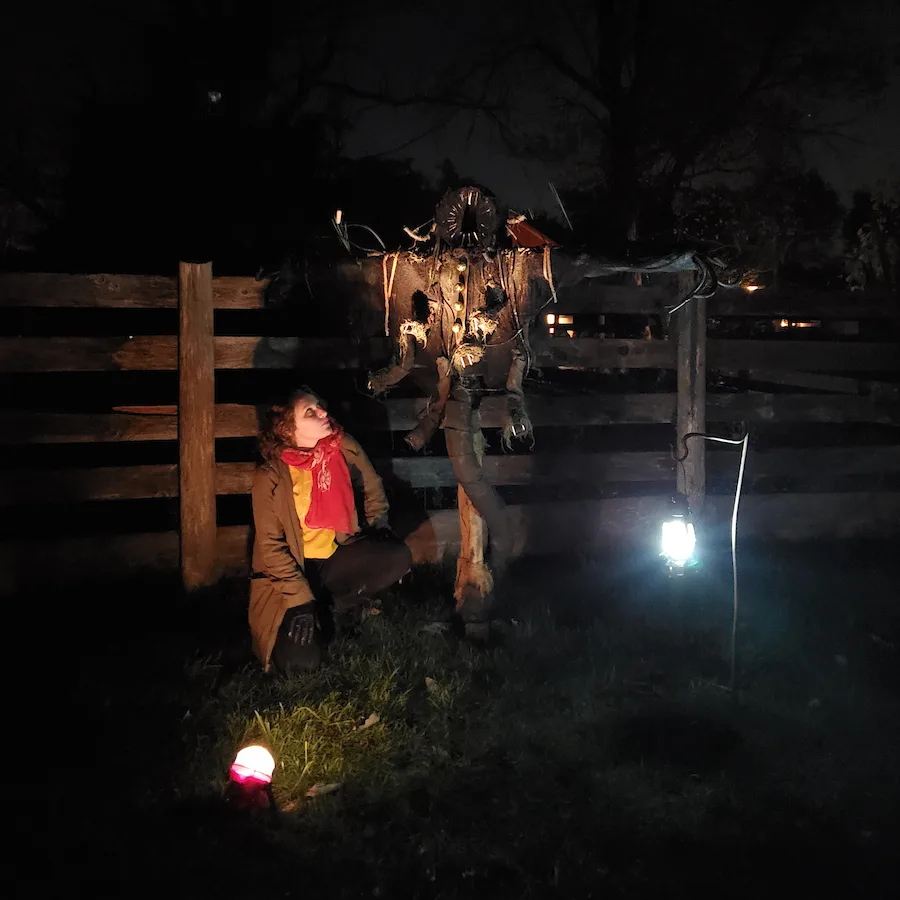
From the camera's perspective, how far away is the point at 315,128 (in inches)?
450

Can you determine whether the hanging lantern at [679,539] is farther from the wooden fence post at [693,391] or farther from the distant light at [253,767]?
the distant light at [253,767]

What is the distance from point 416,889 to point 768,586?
3915 mm

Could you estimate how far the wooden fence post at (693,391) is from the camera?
6.78 m

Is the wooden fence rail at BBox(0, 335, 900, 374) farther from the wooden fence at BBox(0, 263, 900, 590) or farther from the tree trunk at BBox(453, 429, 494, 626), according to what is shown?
the tree trunk at BBox(453, 429, 494, 626)

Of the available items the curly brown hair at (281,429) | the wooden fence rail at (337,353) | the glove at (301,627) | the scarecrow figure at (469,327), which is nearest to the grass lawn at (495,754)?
the glove at (301,627)

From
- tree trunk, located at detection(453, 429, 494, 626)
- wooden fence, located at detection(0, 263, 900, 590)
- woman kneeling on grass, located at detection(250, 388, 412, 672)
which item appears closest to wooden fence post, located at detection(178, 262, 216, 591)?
wooden fence, located at detection(0, 263, 900, 590)

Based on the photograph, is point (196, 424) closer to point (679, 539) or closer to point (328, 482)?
point (328, 482)

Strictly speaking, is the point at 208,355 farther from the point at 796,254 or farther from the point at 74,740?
the point at 796,254

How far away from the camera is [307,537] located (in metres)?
5.13

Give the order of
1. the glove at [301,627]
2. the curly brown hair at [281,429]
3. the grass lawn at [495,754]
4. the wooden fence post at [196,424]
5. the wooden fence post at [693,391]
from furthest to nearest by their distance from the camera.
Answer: the wooden fence post at [693,391] < the wooden fence post at [196,424] < the curly brown hair at [281,429] < the glove at [301,627] < the grass lawn at [495,754]

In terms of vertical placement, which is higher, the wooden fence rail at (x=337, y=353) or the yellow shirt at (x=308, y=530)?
the wooden fence rail at (x=337, y=353)

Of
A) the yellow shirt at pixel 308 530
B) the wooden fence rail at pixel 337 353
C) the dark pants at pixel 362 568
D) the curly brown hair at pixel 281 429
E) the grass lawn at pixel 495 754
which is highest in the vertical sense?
the wooden fence rail at pixel 337 353

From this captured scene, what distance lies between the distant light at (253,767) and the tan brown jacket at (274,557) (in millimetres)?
1061

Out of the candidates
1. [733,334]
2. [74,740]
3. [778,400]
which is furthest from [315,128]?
[74,740]
